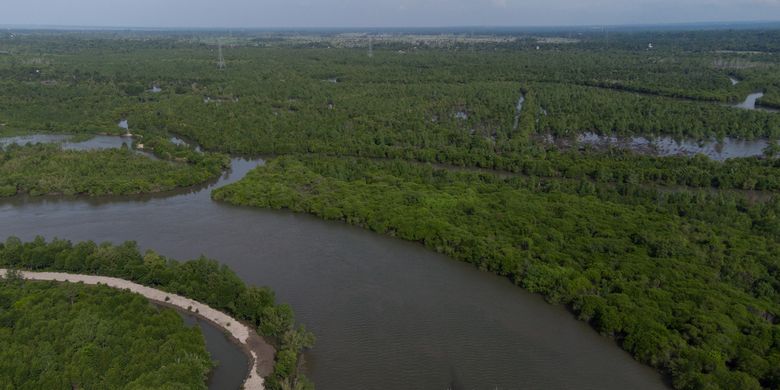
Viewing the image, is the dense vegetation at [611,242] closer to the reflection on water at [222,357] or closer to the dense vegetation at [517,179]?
the dense vegetation at [517,179]

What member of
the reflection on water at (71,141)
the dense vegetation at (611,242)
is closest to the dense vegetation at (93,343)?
the dense vegetation at (611,242)

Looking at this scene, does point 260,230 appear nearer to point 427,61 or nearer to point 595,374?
point 595,374

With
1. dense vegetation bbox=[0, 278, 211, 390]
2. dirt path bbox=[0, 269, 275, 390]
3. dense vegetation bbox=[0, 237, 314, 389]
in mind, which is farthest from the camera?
dense vegetation bbox=[0, 237, 314, 389]

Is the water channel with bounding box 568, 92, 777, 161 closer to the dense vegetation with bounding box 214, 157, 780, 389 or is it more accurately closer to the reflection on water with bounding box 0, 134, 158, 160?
the dense vegetation with bounding box 214, 157, 780, 389

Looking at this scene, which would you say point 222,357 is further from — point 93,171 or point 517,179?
point 93,171

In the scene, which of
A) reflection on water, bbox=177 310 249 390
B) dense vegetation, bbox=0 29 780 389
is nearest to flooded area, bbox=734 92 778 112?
dense vegetation, bbox=0 29 780 389
